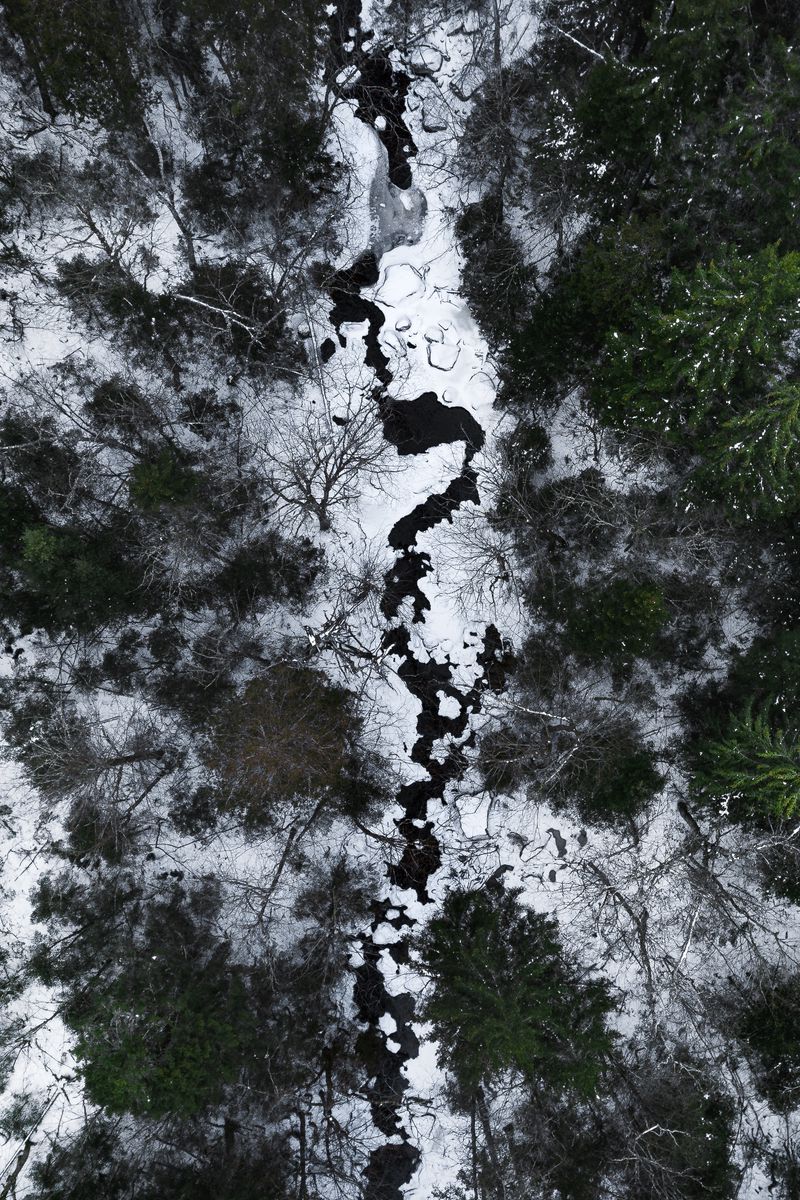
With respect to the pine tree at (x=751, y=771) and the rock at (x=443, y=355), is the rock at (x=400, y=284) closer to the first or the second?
the rock at (x=443, y=355)

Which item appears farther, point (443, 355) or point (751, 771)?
point (443, 355)

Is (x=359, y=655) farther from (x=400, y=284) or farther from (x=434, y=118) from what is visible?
(x=434, y=118)

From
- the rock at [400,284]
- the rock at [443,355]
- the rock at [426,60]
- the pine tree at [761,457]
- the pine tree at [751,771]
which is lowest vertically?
the pine tree at [751,771]

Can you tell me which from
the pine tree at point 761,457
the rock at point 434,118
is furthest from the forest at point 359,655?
the pine tree at point 761,457

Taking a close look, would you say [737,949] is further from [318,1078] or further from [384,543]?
[384,543]

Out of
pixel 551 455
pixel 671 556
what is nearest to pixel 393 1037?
pixel 671 556

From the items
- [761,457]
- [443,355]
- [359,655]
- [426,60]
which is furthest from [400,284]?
[761,457]
